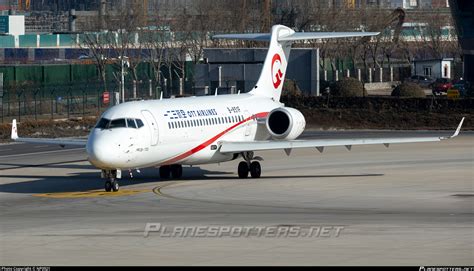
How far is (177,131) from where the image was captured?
134ft

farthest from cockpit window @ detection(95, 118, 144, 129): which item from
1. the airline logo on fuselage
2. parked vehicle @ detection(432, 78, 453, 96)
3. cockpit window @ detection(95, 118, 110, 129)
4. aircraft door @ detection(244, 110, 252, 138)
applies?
parked vehicle @ detection(432, 78, 453, 96)

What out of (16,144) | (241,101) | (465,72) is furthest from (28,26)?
(241,101)

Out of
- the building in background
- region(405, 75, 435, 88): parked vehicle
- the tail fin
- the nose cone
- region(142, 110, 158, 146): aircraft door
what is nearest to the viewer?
the nose cone

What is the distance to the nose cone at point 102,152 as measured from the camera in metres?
37.1

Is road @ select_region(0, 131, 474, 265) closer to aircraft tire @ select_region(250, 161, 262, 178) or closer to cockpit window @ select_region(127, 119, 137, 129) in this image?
aircraft tire @ select_region(250, 161, 262, 178)

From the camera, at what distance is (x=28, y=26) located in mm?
167000

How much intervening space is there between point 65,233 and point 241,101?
17284 millimetres

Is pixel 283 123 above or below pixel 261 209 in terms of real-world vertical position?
above

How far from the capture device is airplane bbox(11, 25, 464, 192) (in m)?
38.2

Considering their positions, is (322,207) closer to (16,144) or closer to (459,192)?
(459,192)

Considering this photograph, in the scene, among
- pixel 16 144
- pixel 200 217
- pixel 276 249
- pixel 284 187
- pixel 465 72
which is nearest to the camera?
pixel 276 249

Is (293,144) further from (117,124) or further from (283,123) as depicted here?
(117,124)

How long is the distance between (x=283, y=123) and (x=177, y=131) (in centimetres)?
585

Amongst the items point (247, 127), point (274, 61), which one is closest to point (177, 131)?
point (247, 127)
